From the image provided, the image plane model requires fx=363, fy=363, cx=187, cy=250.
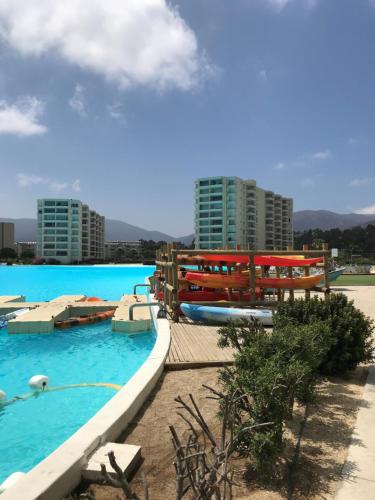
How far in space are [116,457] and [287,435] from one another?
6.64 feet

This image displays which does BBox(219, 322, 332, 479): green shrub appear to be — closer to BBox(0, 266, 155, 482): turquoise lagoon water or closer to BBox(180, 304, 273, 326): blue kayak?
BBox(0, 266, 155, 482): turquoise lagoon water

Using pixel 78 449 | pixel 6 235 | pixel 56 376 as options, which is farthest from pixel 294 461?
pixel 6 235

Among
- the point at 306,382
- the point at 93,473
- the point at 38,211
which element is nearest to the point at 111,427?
the point at 93,473

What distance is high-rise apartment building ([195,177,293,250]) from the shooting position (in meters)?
94.2

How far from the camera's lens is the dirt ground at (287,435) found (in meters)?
3.33

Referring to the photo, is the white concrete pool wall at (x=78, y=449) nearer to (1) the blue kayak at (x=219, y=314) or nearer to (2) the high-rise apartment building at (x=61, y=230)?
(1) the blue kayak at (x=219, y=314)

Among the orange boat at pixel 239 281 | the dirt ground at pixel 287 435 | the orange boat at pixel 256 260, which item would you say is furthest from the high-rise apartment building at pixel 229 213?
the dirt ground at pixel 287 435

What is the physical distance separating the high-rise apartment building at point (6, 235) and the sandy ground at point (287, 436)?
170530 millimetres

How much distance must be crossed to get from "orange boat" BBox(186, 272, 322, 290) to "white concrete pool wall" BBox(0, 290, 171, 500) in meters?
6.78

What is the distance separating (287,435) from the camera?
4.35m

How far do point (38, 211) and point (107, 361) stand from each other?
105 metres

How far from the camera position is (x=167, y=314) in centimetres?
1298

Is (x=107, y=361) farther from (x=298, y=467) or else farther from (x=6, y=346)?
(x=298, y=467)

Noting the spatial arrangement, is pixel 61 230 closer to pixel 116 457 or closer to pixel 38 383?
pixel 38 383
